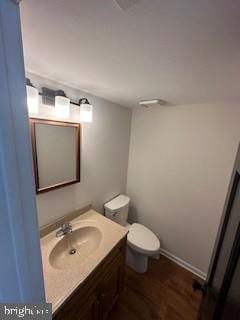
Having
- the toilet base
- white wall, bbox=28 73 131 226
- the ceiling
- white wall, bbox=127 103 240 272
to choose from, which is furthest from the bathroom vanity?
the ceiling

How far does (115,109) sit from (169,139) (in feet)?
2.51

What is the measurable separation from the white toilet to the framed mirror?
2.31 ft

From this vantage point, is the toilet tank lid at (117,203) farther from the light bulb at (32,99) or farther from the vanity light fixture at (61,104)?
the light bulb at (32,99)

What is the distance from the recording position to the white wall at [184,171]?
1.54 metres

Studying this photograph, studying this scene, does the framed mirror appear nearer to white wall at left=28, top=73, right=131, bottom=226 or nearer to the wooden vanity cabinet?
white wall at left=28, top=73, right=131, bottom=226

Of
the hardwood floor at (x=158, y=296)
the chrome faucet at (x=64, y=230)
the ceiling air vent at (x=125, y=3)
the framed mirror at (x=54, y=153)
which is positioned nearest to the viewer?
the ceiling air vent at (x=125, y=3)

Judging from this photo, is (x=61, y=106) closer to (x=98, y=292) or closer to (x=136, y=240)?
(x=98, y=292)

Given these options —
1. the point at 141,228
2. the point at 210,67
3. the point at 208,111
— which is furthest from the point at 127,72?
the point at 141,228

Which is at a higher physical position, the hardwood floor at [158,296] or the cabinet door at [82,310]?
the cabinet door at [82,310]

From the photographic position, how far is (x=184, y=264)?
6.48ft

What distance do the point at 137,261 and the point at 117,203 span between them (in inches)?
29.1

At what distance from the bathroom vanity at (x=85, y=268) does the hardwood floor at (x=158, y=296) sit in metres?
0.25

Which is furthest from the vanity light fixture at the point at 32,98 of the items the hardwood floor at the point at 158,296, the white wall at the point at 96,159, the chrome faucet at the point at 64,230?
the hardwood floor at the point at 158,296

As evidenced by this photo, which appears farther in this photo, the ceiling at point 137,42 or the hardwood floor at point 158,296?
the hardwood floor at point 158,296
